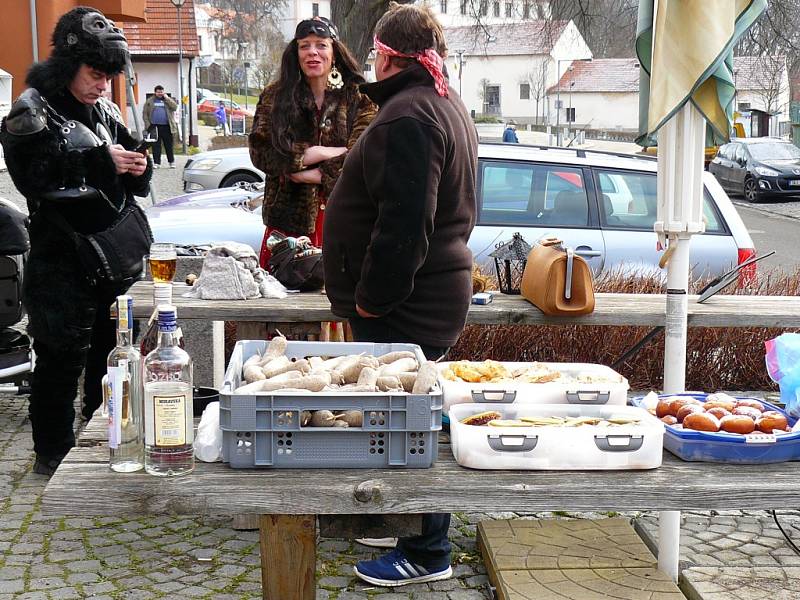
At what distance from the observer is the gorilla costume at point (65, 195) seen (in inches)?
189

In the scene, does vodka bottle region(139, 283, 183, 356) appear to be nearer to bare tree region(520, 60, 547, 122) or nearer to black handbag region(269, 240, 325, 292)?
black handbag region(269, 240, 325, 292)

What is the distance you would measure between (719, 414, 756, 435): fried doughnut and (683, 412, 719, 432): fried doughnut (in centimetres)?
2

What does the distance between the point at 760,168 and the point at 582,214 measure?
22.5 m

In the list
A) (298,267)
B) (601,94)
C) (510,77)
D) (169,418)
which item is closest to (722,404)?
(169,418)

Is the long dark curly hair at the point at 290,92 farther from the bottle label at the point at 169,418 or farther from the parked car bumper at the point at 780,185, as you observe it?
the parked car bumper at the point at 780,185

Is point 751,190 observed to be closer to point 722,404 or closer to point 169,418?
point 722,404

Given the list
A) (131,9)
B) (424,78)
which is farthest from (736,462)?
(131,9)

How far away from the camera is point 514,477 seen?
2561mm

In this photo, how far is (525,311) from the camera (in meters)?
5.07

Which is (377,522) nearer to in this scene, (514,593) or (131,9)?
(514,593)

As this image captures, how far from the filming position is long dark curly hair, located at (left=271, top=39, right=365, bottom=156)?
17.0ft

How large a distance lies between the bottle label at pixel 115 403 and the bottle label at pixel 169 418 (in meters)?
0.13

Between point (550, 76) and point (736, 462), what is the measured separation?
86887 millimetres

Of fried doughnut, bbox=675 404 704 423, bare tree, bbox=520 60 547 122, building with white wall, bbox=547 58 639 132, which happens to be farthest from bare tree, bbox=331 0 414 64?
bare tree, bbox=520 60 547 122
